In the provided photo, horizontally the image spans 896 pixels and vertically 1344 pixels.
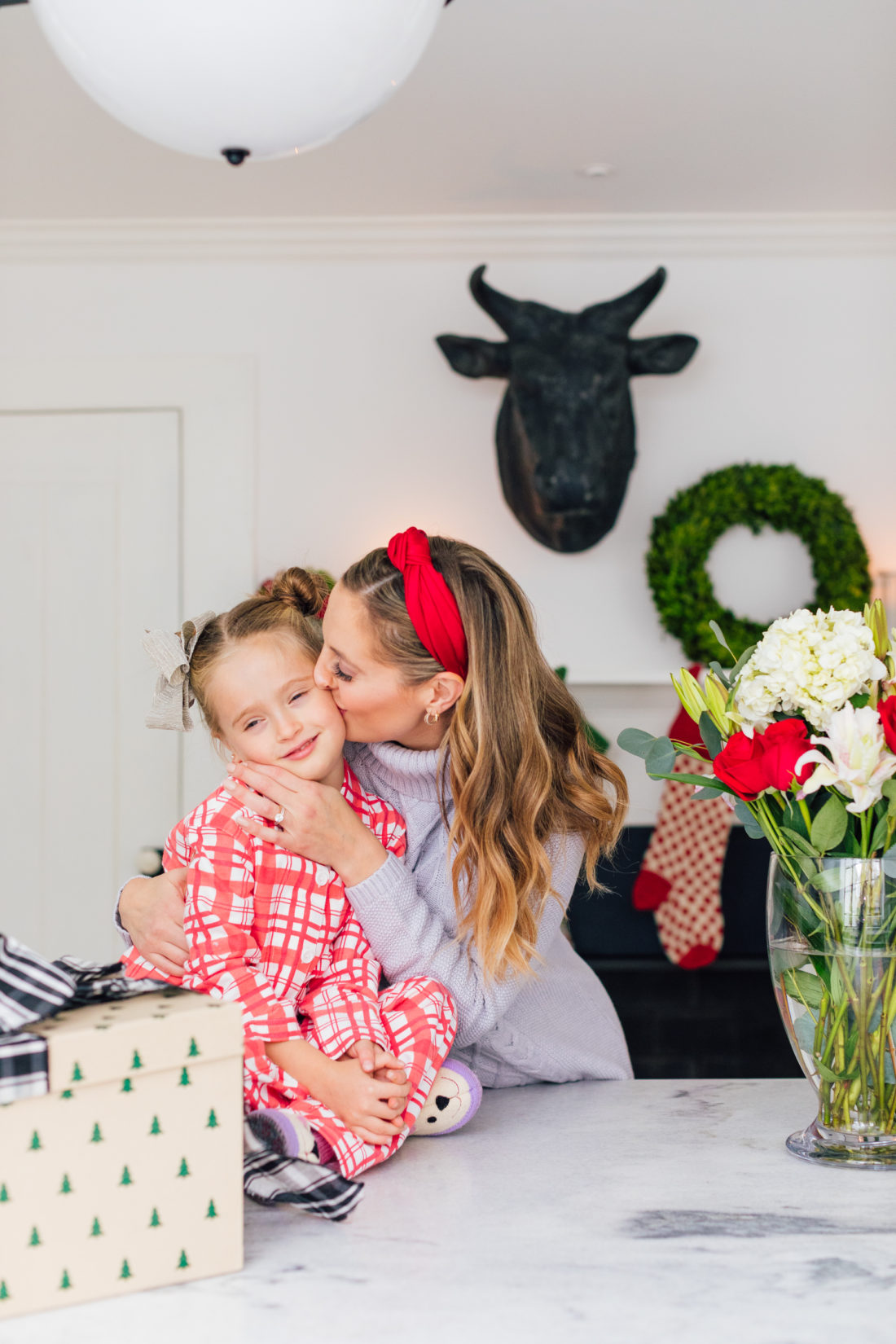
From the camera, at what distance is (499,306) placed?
3078mm

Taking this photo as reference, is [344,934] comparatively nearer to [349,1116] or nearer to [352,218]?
[349,1116]

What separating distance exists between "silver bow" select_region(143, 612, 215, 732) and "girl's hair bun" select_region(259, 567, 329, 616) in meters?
0.08

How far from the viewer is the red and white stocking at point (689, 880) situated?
3.14 metres

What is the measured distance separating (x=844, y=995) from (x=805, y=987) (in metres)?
0.03

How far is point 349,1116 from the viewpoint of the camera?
98 cm

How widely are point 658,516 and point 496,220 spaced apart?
3.15 feet

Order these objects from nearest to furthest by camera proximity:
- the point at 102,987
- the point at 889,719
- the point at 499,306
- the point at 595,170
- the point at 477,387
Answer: the point at 102,987 → the point at 889,719 → the point at 595,170 → the point at 499,306 → the point at 477,387

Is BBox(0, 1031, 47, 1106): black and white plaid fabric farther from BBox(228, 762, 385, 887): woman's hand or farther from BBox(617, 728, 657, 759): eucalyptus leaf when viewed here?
BBox(617, 728, 657, 759): eucalyptus leaf

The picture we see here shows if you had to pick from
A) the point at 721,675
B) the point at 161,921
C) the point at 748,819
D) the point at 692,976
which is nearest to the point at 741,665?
the point at 721,675

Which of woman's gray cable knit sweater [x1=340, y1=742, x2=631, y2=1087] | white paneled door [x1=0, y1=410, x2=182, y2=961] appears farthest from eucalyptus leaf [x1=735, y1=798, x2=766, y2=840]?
white paneled door [x1=0, y1=410, x2=182, y2=961]

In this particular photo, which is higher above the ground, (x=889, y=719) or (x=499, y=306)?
(x=499, y=306)

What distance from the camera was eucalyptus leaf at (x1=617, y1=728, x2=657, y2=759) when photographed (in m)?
1.04

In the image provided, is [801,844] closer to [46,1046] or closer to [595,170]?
[46,1046]

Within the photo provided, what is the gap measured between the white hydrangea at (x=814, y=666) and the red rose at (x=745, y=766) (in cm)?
5
